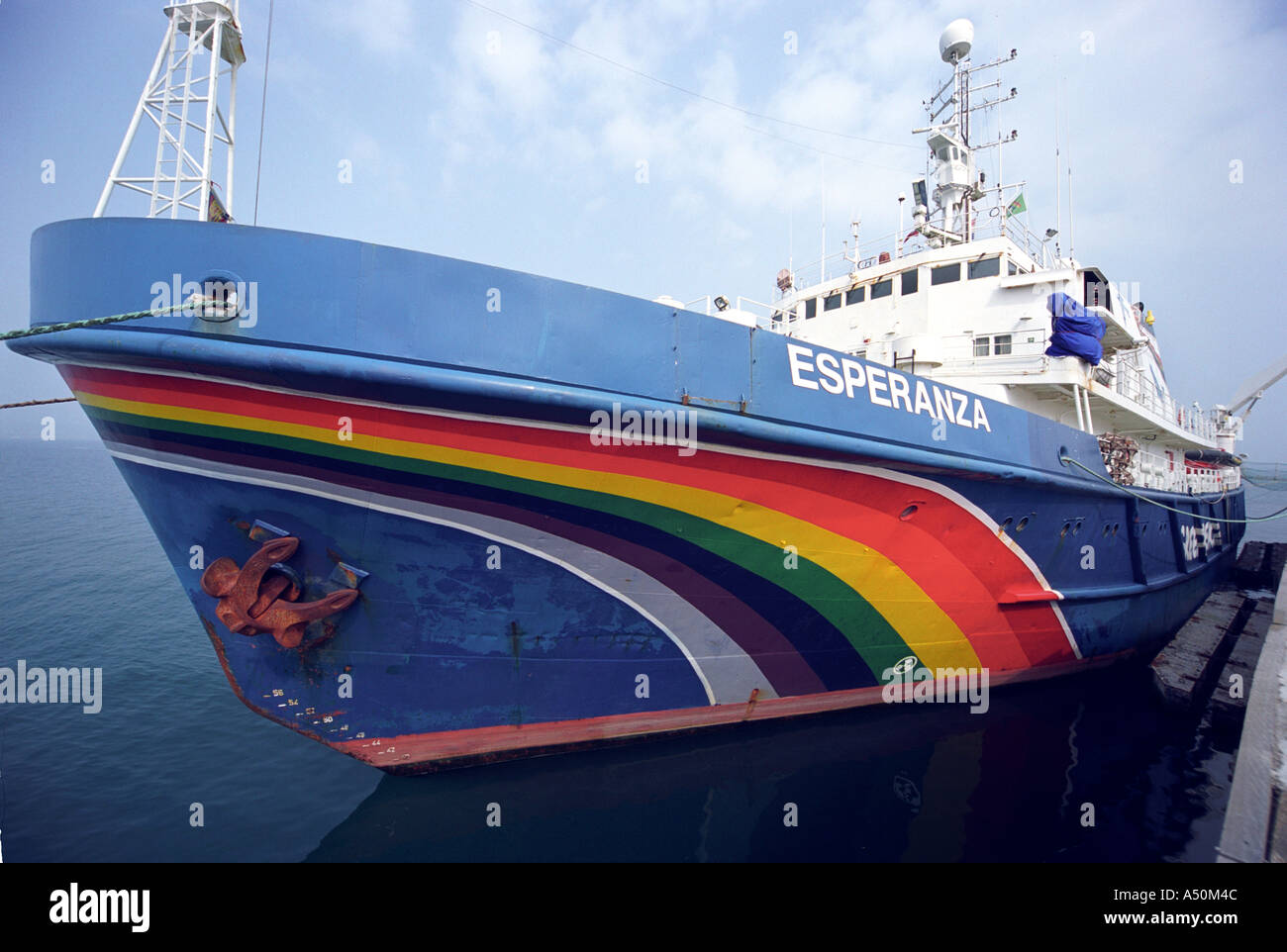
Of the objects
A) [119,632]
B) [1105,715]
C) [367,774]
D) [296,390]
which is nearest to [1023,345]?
[1105,715]

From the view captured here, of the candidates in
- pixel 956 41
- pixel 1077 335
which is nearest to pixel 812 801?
pixel 1077 335

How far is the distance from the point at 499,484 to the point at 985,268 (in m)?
7.58

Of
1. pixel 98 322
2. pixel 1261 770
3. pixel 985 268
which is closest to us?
pixel 98 322

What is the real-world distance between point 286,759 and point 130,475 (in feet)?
8.56

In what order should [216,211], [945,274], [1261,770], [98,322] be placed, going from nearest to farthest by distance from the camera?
1. [98,322]
2. [216,211]
3. [1261,770]
4. [945,274]

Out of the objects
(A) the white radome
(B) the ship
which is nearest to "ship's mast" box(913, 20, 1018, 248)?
(A) the white radome

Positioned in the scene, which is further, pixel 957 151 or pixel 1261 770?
pixel 957 151

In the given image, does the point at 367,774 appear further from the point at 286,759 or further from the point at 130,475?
the point at 130,475

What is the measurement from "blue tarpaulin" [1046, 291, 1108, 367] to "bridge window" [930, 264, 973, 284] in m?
1.70

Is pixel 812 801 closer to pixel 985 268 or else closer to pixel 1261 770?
pixel 1261 770

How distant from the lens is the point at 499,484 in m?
3.44
